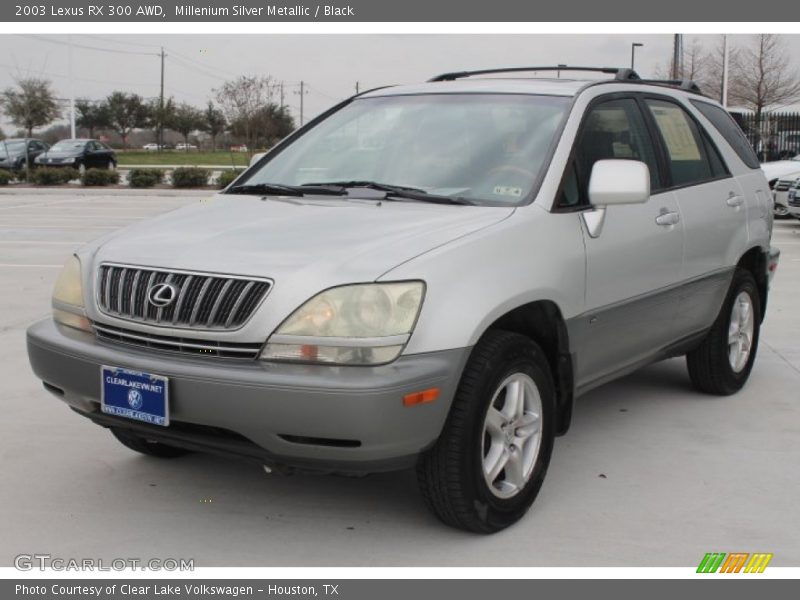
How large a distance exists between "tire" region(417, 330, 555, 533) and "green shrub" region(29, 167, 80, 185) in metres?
26.0

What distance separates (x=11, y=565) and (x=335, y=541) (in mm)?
1139

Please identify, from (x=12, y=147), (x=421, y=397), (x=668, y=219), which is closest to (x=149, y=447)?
(x=421, y=397)

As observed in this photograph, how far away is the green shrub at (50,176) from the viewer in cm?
2736

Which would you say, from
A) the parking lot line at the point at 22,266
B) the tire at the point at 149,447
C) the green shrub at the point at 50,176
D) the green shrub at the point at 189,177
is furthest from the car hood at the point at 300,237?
the green shrub at the point at 50,176

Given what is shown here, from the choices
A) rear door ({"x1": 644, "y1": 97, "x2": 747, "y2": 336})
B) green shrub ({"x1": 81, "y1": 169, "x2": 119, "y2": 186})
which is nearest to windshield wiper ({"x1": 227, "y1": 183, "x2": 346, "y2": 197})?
rear door ({"x1": 644, "y1": 97, "x2": 747, "y2": 336})

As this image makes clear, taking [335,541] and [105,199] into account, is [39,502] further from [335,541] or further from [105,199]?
[105,199]

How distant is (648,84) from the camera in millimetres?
5254

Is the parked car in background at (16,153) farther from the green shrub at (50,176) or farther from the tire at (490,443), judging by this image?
the tire at (490,443)

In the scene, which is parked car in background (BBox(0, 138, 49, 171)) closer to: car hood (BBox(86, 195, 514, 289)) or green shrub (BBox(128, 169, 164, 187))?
green shrub (BBox(128, 169, 164, 187))

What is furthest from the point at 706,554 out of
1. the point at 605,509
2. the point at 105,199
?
the point at 105,199

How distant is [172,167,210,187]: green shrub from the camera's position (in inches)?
1080

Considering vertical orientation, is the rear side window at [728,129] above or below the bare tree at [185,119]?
below

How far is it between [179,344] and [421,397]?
0.87 metres

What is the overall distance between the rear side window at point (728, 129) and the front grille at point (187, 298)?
10.9ft
